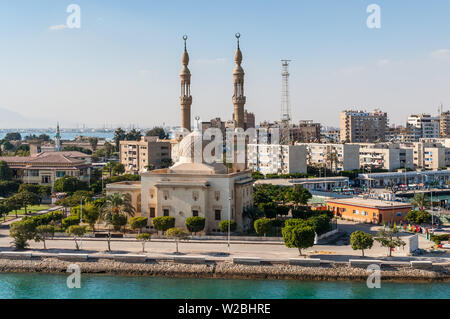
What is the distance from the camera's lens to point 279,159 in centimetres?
7475

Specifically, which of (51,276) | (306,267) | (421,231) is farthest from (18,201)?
(421,231)

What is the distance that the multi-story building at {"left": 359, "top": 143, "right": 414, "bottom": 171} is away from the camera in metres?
82.8

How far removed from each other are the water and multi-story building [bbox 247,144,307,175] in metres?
45.3

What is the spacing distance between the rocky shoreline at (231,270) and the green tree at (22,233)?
1781 millimetres

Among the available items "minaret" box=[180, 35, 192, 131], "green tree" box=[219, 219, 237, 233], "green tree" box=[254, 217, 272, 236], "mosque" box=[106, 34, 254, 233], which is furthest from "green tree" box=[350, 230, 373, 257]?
"minaret" box=[180, 35, 192, 131]

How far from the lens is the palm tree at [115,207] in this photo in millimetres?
35362

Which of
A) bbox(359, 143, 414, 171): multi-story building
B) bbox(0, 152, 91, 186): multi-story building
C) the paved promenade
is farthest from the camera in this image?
bbox(359, 143, 414, 171): multi-story building

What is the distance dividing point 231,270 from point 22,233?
39.8 ft

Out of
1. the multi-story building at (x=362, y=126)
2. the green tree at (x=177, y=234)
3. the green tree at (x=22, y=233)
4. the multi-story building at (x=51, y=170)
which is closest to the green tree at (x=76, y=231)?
the green tree at (x=22, y=233)

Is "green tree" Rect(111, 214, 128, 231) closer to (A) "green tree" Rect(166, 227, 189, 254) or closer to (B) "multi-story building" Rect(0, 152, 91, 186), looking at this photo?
(A) "green tree" Rect(166, 227, 189, 254)

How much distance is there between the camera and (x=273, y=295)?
26.6m

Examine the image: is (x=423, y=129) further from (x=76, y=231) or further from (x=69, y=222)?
(x=76, y=231)
